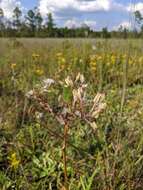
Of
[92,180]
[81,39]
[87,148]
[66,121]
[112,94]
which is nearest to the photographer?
[66,121]

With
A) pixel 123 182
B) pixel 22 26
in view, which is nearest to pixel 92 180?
pixel 123 182

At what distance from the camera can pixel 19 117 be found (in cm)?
304

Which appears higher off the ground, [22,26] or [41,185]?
[22,26]

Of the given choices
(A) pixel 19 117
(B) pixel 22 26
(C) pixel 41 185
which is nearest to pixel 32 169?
(C) pixel 41 185

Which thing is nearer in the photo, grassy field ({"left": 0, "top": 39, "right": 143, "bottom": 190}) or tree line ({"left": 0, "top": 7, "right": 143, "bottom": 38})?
grassy field ({"left": 0, "top": 39, "right": 143, "bottom": 190})

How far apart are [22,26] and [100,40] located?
5.80ft

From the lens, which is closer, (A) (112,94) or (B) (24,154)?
(B) (24,154)

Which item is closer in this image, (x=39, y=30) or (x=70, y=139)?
(x=70, y=139)

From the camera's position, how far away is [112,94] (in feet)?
12.3

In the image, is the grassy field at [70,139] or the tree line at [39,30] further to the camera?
the tree line at [39,30]

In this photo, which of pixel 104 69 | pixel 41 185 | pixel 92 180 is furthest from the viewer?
pixel 104 69

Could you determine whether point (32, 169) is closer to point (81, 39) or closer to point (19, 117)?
point (19, 117)

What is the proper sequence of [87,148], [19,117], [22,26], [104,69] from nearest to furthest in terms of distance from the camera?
[87,148] → [19,117] → [104,69] → [22,26]

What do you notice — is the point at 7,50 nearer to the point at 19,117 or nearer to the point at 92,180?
the point at 19,117
